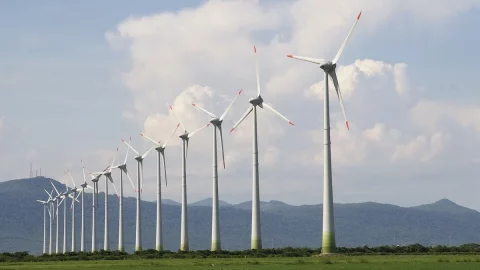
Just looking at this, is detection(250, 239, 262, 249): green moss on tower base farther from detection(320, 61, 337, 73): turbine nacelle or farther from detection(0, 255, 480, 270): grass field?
detection(0, 255, 480, 270): grass field

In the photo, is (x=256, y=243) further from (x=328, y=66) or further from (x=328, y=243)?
(x=328, y=66)

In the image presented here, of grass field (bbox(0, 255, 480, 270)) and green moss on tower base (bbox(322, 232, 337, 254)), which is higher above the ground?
green moss on tower base (bbox(322, 232, 337, 254))

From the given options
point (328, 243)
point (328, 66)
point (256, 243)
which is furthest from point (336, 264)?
point (256, 243)

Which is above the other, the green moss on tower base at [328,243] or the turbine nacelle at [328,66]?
the turbine nacelle at [328,66]

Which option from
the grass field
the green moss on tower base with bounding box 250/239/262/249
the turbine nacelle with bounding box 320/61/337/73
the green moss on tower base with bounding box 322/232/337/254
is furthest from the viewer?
the green moss on tower base with bounding box 250/239/262/249

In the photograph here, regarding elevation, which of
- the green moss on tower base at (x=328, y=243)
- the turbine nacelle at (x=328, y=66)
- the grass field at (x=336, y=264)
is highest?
the turbine nacelle at (x=328, y=66)

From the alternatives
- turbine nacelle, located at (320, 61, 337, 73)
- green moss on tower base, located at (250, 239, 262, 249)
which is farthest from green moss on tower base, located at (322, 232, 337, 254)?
green moss on tower base, located at (250, 239, 262, 249)


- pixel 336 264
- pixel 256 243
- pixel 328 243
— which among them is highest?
pixel 256 243

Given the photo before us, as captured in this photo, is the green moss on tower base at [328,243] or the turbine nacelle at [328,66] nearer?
the green moss on tower base at [328,243]

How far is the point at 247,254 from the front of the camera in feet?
410

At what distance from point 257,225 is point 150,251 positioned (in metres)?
18.1

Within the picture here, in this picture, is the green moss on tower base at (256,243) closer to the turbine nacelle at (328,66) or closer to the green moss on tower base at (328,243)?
the green moss on tower base at (328,243)

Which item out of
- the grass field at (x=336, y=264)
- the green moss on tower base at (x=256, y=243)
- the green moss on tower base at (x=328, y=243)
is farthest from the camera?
the green moss on tower base at (x=256, y=243)

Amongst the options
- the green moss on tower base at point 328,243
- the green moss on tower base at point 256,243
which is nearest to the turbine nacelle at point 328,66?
the green moss on tower base at point 328,243
